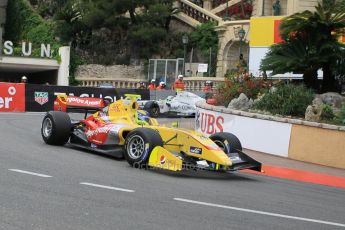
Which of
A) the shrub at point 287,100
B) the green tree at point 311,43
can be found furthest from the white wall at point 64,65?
the shrub at point 287,100

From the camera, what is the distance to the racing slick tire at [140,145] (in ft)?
36.5

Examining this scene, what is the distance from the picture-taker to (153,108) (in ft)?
91.5

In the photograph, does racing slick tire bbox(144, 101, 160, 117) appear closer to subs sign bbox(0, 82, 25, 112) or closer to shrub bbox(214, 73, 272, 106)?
subs sign bbox(0, 82, 25, 112)

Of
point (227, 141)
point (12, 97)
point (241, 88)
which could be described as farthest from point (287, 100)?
point (12, 97)

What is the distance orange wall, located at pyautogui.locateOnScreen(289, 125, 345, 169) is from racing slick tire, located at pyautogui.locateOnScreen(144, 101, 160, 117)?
12215mm

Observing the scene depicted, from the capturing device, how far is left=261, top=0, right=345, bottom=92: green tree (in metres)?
17.9

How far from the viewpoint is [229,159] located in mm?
11078

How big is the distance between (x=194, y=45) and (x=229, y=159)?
115 feet

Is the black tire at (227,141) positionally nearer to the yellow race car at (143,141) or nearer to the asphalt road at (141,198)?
the yellow race car at (143,141)

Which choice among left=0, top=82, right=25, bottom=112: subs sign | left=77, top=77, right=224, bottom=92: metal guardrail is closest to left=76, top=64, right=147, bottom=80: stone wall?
left=77, top=77, right=224, bottom=92: metal guardrail

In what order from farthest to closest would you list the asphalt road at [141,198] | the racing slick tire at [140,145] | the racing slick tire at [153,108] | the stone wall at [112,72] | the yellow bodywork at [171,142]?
the stone wall at [112,72], the racing slick tire at [153,108], the racing slick tire at [140,145], the yellow bodywork at [171,142], the asphalt road at [141,198]

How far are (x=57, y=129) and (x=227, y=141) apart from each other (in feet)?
12.9

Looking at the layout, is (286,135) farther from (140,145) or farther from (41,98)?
(41,98)

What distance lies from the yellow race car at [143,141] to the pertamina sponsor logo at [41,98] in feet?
49.6
